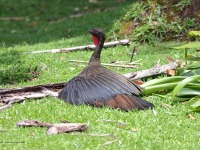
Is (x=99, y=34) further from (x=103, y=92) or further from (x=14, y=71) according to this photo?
(x=14, y=71)

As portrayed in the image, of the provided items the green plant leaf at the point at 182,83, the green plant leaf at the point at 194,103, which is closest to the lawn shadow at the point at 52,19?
the green plant leaf at the point at 182,83

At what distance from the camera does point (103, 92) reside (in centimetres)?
698

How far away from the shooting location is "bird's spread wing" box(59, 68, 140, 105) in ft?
22.9

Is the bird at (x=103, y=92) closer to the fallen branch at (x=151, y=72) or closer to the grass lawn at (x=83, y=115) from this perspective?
the grass lawn at (x=83, y=115)

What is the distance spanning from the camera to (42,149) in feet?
17.9

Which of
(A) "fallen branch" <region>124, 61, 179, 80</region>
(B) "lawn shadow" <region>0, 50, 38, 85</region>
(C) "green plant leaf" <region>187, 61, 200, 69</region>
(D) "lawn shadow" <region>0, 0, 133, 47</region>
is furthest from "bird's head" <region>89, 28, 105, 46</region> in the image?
(D) "lawn shadow" <region>0, 0, 133, 47</region>

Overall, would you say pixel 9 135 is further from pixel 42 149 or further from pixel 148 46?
pixel 148 46

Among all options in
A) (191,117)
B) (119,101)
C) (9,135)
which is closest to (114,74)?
(119,101)

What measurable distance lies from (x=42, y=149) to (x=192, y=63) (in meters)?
2.89

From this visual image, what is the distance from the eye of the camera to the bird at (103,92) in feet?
22.6

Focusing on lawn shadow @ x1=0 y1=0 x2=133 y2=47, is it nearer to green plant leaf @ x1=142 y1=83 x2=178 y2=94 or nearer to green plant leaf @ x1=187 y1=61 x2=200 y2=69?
green plant leaf @ x1=187 y1=61 x2=200 y2=69

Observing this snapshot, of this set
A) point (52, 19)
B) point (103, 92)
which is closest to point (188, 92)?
point (103, 92)

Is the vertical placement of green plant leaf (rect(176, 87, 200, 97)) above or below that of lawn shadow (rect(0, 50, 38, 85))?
below

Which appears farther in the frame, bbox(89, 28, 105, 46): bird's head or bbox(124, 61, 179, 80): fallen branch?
bbox(124, 61, 179, 80): fallen branch
